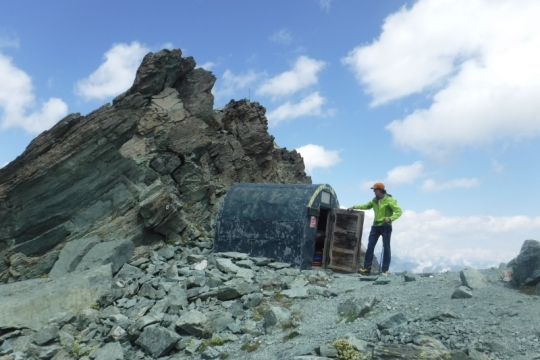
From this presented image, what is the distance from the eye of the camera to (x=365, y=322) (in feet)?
34.6

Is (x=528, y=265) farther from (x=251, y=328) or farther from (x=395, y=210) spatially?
(x=251, y=328)

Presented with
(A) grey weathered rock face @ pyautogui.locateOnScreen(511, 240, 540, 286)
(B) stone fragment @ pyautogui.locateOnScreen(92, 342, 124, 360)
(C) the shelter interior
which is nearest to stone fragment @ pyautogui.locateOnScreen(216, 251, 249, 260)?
(C) the shelter interior

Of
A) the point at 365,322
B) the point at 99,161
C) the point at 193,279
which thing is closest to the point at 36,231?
the point at 99,161

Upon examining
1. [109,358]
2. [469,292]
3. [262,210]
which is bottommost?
[109,358]

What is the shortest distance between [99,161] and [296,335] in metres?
14.5

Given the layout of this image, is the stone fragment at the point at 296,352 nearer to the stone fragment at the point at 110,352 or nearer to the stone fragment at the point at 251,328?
the stone fragment at the point at 251,328

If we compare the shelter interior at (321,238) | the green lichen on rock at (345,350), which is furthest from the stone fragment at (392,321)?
the shelter interior at (321,238)

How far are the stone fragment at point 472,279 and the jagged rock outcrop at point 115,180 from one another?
506 inches

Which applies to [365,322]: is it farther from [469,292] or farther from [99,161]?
[99,161]

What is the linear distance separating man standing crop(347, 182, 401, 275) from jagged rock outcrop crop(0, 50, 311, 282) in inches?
344

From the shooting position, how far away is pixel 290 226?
58.7 ft

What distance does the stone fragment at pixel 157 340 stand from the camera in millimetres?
11766

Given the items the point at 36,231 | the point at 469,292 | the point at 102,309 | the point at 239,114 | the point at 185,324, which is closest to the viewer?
the point at 469,292

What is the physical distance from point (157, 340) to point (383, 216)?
31.6 ft
